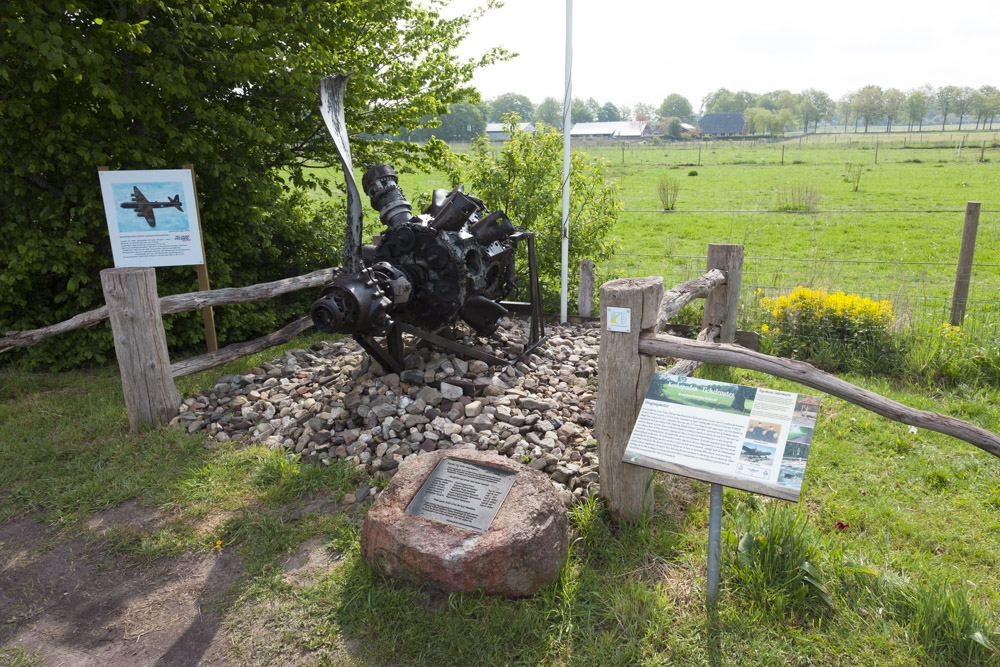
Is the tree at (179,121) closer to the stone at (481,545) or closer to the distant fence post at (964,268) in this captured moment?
the stone at (481,545)

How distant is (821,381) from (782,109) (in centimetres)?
8432

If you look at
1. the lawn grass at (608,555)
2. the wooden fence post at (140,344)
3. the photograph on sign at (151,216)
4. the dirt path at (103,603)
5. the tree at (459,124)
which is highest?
the tree at (459,124)

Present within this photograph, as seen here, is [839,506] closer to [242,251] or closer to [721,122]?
[242,251]

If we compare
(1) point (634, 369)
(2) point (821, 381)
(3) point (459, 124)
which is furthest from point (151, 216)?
(3) point (459, 124)

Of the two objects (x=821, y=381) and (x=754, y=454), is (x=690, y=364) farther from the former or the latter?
(x=754, y=454)

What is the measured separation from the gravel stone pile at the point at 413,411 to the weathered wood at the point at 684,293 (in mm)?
981

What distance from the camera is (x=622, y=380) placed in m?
3.23

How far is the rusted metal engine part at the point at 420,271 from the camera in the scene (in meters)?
4.04

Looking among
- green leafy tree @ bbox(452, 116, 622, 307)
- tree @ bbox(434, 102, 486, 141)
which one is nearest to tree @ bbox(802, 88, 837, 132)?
tree @ bbox(434, 102, 486, 141)

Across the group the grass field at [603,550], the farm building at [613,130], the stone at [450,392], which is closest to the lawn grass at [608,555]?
the grass field at [603,550]

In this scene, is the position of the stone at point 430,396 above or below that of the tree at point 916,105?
below

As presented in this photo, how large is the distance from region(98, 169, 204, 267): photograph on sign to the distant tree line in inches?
1247

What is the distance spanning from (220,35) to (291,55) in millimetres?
830

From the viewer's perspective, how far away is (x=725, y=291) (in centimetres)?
574
